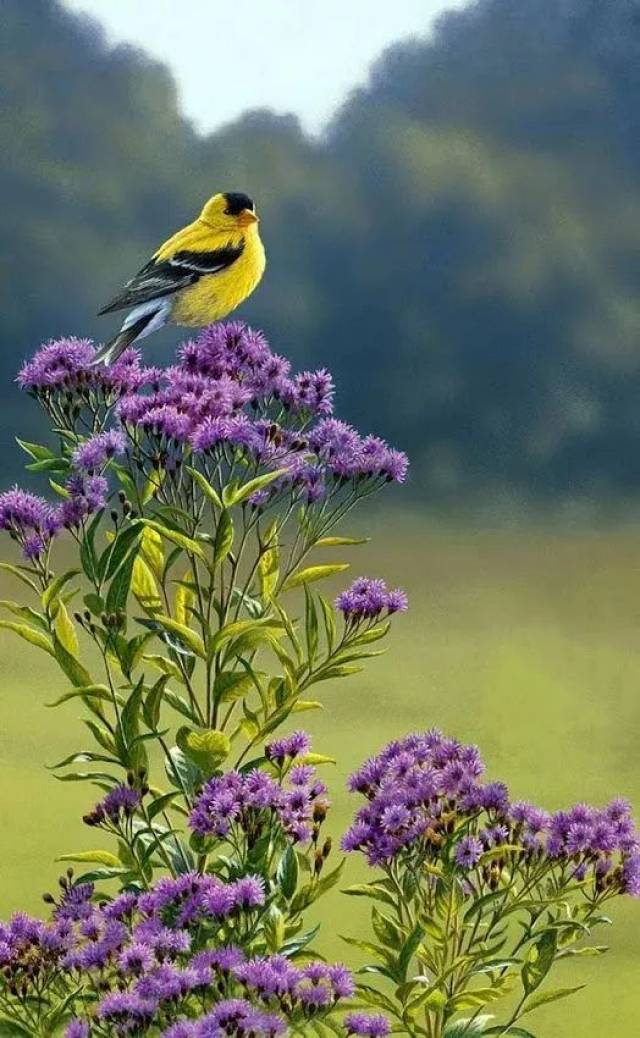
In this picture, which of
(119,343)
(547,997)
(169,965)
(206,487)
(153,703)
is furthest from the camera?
(119,343)

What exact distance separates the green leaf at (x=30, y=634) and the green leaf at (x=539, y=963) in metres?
0.76

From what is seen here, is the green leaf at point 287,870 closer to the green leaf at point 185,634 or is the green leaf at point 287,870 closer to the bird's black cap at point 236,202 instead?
the green leaf at point 185,634

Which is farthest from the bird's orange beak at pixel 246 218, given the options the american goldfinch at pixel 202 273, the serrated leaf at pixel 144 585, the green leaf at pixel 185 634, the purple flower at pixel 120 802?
the purple flower at pixel 120 802

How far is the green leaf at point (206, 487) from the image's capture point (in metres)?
1.72

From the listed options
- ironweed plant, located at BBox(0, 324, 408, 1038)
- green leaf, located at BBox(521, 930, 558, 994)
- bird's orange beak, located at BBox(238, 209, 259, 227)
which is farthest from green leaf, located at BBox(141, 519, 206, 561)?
bird's orange beak, located at BBox(238, 209, 259, 227)

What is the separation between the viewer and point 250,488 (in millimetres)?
1736

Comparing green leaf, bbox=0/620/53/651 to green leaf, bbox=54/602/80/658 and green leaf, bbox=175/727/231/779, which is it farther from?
green leaf, bbox=175/727/231/779

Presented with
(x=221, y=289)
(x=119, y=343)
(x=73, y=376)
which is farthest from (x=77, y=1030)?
(x=221, y=289)

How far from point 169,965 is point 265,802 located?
0.23 meters

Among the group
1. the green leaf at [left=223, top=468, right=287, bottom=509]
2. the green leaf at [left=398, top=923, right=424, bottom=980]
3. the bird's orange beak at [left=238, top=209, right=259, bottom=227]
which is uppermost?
the bird's orange beak at [left=238, top=209, right=259, bottom=227]

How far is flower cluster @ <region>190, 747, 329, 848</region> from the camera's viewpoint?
175 centimetres

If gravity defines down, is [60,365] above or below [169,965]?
above

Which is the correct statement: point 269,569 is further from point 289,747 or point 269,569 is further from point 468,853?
point 468,853

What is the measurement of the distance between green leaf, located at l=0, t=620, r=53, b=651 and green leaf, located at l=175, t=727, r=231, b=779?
0.20 meters
